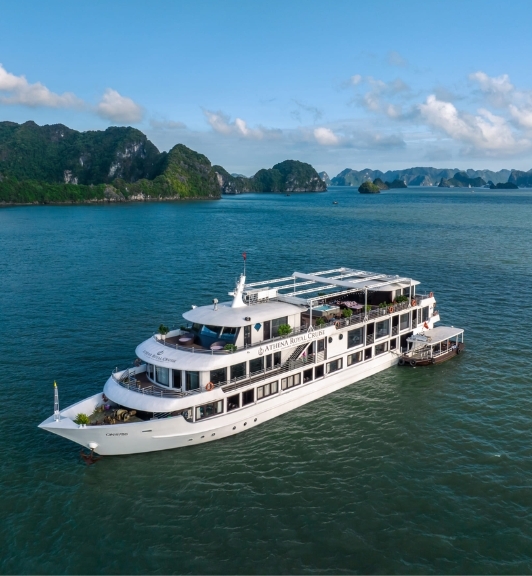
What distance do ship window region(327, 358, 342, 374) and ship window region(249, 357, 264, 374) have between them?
706 cm

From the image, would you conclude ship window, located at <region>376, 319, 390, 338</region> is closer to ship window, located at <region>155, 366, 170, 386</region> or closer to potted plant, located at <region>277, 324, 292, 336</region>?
potted plant, located at <region>277, 324, 292, 336</region>

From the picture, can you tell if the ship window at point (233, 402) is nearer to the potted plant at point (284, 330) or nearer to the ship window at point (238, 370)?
the ship window at point (238, 370)

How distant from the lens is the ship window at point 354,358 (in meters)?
43.8

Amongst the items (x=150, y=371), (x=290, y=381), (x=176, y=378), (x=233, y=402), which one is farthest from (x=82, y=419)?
(x=290, y=381)

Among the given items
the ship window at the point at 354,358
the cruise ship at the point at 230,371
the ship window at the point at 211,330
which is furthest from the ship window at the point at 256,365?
the ship window at the point at 354,358

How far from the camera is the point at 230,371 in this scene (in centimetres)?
3528

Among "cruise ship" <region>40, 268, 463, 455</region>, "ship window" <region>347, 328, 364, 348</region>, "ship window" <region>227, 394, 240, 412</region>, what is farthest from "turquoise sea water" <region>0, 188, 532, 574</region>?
"ship window" <region>347, 328, 364, 348</region>

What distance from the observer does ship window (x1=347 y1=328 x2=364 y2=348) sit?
1738 inches

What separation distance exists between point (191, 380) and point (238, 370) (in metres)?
3.44

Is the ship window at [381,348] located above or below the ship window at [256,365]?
below

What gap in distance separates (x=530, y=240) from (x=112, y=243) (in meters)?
98.7

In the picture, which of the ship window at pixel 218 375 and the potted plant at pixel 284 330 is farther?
the potted plant at pixel 284 330

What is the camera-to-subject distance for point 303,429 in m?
36.2

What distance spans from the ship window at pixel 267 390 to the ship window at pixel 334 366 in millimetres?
6000
